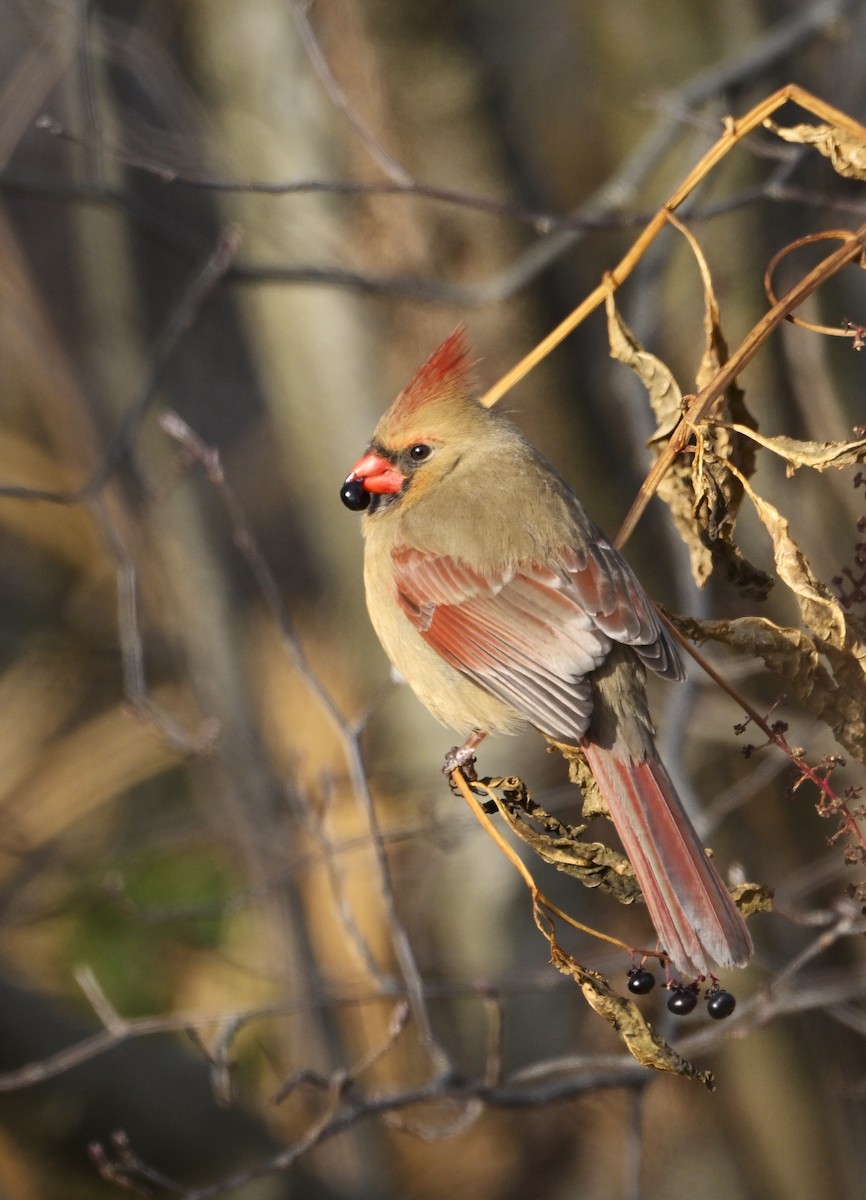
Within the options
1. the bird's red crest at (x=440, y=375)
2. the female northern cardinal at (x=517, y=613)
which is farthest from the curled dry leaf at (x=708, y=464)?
the bird's red crest at (x=440, y=375)

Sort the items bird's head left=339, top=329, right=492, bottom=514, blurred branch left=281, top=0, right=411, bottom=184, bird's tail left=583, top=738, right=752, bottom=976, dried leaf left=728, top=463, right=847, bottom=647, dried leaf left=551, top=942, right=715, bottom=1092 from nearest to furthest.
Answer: dried leaf left=551, top=942, right=715, bottom=1092 → dried leaf left=728, top=463, right=847, bottom=647 → bird's tail left=583, top=738, right=752, bottom=976 → bird's head left=339, top=329, right=492, bottom=514 → blurred branch left=281, top=0, right=411, bottom=184

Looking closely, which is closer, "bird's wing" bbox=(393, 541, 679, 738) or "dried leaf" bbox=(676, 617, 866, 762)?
"dried leaf" bbox=(676, 617, 866, 762)

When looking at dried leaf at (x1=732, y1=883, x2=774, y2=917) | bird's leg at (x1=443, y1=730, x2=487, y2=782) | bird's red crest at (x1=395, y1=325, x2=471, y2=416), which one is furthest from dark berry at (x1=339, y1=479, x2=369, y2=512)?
dried leaf at (x1=732, y1=883, x2=774, y2=917)

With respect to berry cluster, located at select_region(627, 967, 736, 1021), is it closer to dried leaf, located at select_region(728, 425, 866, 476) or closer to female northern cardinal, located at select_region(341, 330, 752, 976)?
female northern cardinal, located at select_region(341, 330, 752, 976)

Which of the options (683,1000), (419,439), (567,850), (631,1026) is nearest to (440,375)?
(419,439)

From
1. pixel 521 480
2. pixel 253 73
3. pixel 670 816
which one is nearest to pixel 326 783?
pixel 521 480

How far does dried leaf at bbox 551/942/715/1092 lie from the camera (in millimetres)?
1577

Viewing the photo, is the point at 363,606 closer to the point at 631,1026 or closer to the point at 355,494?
the point at 355,494

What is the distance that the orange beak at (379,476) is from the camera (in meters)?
2.92

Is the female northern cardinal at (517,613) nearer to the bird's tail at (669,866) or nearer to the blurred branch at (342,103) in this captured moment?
the bird's tail at (669,866)

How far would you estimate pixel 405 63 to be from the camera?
15.3 ft

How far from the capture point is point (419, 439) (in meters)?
2.89

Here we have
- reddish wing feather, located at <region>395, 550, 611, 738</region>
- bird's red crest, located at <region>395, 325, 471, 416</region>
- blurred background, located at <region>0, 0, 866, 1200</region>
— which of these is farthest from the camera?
blurred background, located at <region>0, 0, 866, 1200</region>

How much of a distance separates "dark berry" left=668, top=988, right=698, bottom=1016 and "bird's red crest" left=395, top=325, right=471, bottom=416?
1.29 meters
